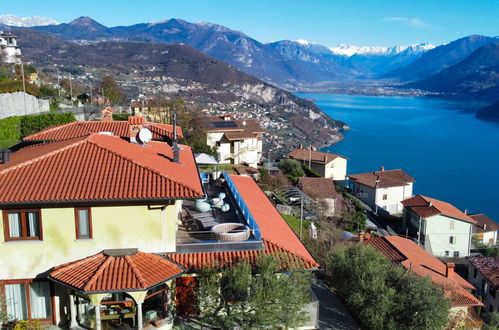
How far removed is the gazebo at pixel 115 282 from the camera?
350 inches

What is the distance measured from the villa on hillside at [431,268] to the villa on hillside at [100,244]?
9.87 m

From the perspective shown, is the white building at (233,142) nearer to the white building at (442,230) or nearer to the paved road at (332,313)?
the white building at (442,230)

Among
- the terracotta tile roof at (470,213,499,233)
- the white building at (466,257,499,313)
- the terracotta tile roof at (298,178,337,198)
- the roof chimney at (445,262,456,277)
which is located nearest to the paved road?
the roof chimney at (445,262,456,277)

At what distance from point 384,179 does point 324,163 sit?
7.31 m

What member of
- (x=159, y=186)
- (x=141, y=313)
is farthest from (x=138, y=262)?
(x=159, y=186)

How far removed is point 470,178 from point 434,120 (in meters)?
89.7

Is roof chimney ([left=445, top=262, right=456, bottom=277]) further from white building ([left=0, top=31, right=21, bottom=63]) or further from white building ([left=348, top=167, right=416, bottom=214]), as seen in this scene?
white building ([left=0, top=31, right=21, bottom=63])

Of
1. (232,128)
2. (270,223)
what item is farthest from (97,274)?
(232,128)

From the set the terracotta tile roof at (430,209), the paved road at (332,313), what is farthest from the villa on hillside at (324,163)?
the paved road at (332,313)

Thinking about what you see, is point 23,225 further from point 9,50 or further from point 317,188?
point 9,50

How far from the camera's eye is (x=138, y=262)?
31.7ft

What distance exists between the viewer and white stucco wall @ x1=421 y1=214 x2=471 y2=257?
1516 inches

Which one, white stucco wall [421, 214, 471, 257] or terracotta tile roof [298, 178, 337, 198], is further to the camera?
white stucco wall [421, 214, 471, 257]

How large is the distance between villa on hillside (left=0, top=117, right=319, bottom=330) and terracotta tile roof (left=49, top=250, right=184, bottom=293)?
0.02m
